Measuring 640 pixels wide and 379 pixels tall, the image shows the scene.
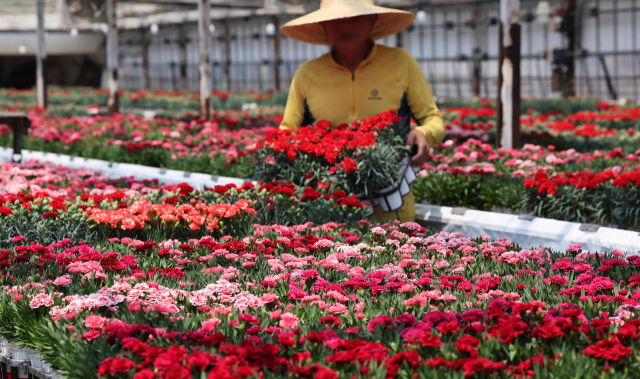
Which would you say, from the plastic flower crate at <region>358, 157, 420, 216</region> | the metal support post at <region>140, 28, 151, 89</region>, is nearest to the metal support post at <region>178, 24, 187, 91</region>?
the metal support post at <region>140, 28, 151, 89</region>

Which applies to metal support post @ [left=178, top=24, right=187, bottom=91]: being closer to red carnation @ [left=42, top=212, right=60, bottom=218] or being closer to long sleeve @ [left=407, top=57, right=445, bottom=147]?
long sleeve @ [left=407, top=57, right=445, bottom=147]

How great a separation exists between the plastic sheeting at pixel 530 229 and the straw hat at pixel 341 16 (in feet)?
4.30

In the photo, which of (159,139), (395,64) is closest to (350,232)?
(395,64)

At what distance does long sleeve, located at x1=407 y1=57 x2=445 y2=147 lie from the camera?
4656mm

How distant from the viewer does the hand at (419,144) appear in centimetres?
441

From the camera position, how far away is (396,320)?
2359 millimetres

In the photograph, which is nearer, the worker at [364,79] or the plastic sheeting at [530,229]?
the plastic sheeting at [530,229]

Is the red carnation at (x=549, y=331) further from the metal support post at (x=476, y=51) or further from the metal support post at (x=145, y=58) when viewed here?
the metal support post at (x=145, y=58)

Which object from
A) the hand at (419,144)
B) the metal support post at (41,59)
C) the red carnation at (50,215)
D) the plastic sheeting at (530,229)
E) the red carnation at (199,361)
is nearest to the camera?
the red carnation at (199,361)

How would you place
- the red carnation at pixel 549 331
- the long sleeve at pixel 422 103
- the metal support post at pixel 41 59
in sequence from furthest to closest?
the metal support post at pixel 41 59 < the long sleeve at pixel 422 103 < the red carnation at pixel 549 331

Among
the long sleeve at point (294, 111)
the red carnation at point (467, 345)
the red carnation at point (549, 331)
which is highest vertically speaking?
the long sleeve at point (294, 111)

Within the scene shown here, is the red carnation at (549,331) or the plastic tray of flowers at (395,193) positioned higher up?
the plastic tray of flowers at (395,193)

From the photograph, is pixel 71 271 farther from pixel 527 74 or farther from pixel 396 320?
pixel 527 74

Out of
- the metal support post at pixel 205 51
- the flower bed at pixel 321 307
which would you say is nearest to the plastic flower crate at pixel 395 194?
the flower bed at pixel 321 307
